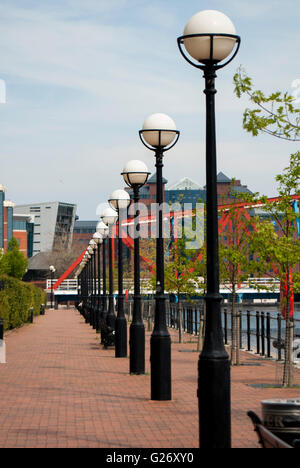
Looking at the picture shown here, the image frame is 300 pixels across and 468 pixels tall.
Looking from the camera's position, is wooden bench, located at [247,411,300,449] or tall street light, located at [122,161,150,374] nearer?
wooden bench, located at [247,411,300,449]

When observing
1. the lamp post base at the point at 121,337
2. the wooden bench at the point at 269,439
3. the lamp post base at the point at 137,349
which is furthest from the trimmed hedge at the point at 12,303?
the wooden bench at the point at 269,439

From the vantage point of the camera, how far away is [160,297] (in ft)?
39.0

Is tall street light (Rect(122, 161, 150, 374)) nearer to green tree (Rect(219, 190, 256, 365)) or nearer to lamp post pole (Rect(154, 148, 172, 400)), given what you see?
lamp post pole (Rect(154, 148, 172, 400))

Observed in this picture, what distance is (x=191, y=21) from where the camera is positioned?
729cm

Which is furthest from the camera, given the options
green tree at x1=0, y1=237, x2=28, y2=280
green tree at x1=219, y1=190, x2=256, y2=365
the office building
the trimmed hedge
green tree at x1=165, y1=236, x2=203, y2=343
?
the office building

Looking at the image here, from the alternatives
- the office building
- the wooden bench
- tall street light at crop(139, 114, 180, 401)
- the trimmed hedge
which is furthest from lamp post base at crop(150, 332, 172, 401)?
the office building

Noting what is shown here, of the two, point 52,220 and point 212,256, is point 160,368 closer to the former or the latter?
point 212,256

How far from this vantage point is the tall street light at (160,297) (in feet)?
36.8

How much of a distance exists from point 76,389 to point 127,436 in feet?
14.6

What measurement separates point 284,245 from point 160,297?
6.74 ft

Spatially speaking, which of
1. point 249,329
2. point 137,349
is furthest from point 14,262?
point 137,349

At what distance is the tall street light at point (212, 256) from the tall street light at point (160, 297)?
14.2ft

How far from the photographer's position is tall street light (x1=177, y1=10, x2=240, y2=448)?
6.64 meters

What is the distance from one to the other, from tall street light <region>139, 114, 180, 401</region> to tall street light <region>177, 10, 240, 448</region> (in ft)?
14.2
